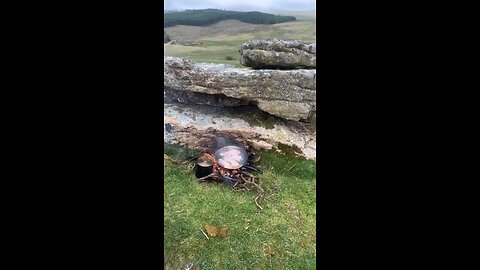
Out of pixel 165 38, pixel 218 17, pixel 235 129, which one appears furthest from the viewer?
pixel 235 129

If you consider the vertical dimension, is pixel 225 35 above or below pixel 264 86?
above

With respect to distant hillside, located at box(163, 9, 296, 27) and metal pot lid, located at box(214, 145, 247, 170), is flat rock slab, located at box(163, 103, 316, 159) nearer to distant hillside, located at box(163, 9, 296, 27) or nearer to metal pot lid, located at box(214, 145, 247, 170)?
metal pot lid, located at box(214, 145, 247, 170)

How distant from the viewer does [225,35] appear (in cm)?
264

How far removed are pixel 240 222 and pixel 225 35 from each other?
3.73 feet

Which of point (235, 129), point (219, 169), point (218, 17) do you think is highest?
point (218, 17)

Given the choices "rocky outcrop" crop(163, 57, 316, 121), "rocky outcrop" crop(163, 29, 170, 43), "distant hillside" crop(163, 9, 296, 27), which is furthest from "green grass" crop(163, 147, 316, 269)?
"distant hillside" crop(163, 9, 296, 27)

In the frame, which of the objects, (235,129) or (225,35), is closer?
(225,35)

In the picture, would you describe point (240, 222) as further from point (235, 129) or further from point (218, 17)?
point (218, 17)

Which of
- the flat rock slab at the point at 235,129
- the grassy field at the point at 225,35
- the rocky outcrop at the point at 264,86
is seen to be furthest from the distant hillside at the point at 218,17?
the flat rock slab at the point at 235,129

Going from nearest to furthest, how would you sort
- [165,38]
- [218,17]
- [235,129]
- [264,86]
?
1. [165,38]
2. [218,17]
3. [235,129]
4. [264,86]

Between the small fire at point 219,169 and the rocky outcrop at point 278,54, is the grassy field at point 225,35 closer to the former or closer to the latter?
the rocky outcrop at point 278,54

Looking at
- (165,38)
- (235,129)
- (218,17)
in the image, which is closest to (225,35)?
(218,17)
